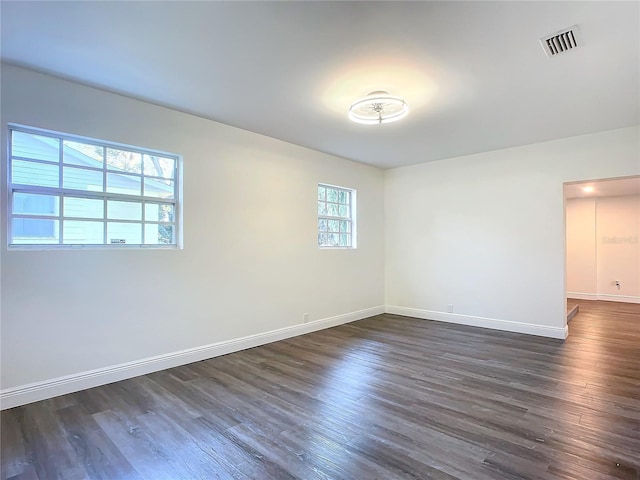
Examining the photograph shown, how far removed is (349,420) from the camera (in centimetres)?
238

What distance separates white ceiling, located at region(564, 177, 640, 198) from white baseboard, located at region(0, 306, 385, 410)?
19.1 ft

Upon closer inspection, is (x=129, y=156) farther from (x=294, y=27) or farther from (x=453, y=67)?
(x=453, y=67)

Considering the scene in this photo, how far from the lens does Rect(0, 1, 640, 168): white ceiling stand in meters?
2.03

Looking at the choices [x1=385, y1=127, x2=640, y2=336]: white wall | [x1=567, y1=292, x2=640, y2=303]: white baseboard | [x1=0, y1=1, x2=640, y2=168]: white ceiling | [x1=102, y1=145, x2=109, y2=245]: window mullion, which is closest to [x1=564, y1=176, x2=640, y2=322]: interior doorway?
[x1=567, y1=292, x2=640, y2=303]: white baseboard

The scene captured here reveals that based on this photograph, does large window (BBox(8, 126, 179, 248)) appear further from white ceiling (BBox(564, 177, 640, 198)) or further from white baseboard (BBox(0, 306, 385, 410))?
white ceiling (BBox(564, 177, 640, 198))

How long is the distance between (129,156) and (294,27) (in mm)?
2189

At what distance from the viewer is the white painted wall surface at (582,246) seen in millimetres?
7910

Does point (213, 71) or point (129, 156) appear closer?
point (213, 71)

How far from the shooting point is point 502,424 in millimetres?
2316

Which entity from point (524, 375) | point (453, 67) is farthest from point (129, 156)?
point (524, 375)

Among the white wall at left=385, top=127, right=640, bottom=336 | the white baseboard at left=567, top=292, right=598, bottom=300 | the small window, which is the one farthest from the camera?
the white baseboard at left=567, top=292, right=598, bottom=300

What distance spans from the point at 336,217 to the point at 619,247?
22.8 feet

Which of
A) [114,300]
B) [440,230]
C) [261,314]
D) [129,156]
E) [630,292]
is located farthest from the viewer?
[630,292]

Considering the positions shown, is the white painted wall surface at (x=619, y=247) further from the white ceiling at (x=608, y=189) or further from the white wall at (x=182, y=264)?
the white wall at (x=182, y=264)
